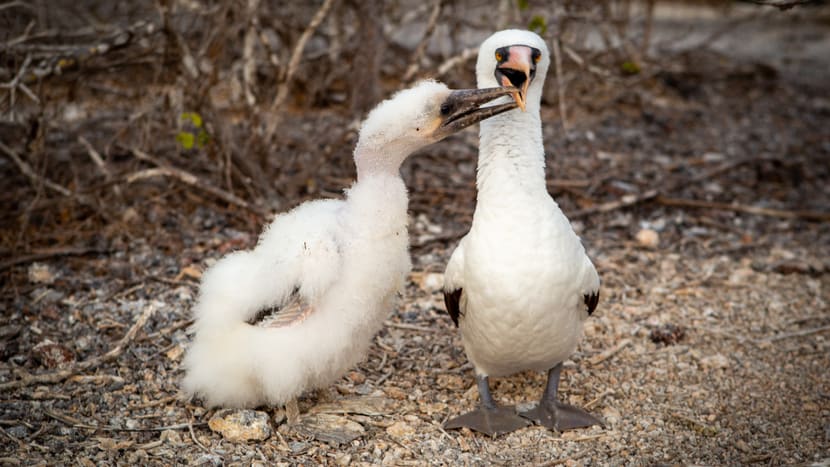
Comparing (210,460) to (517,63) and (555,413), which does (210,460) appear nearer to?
(555,413)

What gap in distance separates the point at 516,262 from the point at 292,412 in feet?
3.62

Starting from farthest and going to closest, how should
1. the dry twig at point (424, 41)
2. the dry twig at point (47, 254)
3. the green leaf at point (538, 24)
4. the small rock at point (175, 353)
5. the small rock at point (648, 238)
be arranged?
the small rock at point (648, 238), the dry twig at point (424, 41), the green leaf at point (538, 24), the dry twig at point (47, 254), the small rock at point (175, 353)

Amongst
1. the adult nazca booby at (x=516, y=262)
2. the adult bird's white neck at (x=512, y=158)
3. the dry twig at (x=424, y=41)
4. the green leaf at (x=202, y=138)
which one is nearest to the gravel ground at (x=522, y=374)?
the adult nazca booby at (x=516, y=262)

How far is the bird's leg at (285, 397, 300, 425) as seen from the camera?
3307 mm

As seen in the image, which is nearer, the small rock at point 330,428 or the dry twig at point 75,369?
the small rock at point 330,428

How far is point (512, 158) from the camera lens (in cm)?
321

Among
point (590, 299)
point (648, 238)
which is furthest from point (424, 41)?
point (590, 299)

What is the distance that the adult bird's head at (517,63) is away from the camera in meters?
3.14

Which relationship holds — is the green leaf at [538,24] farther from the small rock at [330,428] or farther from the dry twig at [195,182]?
the small rock at [330,428]

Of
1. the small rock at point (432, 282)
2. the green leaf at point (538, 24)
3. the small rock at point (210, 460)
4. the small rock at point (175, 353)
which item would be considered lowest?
the small rock at point (210, 460)

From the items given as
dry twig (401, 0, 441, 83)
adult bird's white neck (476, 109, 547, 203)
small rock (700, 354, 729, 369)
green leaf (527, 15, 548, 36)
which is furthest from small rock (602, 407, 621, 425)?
dry twig (401, 0, 441, 83)

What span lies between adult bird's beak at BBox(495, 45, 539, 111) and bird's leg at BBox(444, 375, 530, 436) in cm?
121

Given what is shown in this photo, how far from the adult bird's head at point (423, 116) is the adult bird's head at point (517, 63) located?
0.40 feet

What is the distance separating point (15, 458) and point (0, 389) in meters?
0.55
